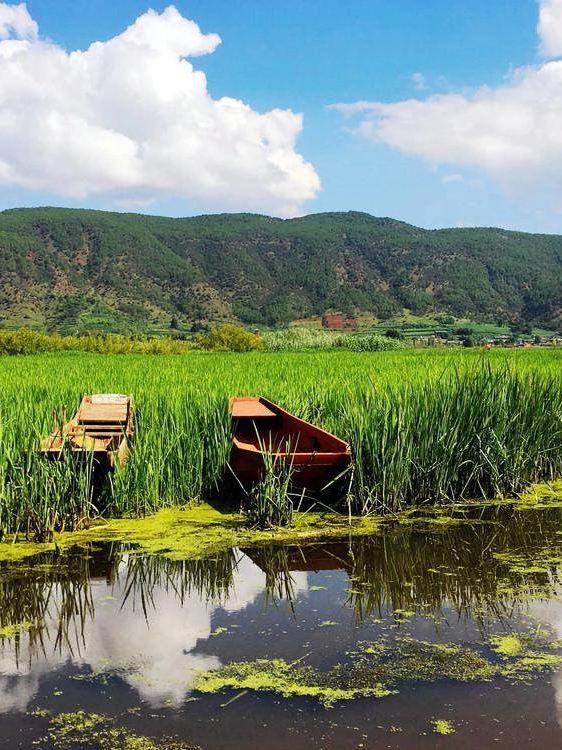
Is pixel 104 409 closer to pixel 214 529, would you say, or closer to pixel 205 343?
pixel 214 529

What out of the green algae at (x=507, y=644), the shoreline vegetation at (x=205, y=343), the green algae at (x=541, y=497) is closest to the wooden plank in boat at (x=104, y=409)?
the green algae at (x=541, y=497)

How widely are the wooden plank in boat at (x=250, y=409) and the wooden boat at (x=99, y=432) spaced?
142 centimetres

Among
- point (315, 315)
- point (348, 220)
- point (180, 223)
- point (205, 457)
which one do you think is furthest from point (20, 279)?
point (205, 457)

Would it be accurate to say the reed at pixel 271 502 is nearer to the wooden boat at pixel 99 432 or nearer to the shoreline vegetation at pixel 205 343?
the wooden boat at pixel 99 432

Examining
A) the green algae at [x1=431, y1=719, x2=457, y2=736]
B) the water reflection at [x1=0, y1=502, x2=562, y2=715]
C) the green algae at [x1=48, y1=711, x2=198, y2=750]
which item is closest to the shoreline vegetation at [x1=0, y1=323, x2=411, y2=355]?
the water reflection at [x1=0, y1=502, x2=562, y2=715]

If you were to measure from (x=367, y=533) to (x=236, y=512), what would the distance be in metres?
1.57

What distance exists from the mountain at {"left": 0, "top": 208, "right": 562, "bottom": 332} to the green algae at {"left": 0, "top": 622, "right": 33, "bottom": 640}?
A: 88.6 meters

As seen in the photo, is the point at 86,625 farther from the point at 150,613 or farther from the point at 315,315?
the point at 315,315

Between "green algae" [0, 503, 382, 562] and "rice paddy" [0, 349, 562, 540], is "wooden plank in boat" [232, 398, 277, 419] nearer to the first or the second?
"rice paddy" [0, 349, 562, 540]

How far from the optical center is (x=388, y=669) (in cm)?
473

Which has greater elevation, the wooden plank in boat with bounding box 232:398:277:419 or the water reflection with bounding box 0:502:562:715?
the wooden plank in boat with bounding box 232:398:277:419

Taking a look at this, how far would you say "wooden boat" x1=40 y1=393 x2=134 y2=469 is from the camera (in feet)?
26.4

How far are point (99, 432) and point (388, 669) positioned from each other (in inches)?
244

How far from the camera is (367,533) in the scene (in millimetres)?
7746
